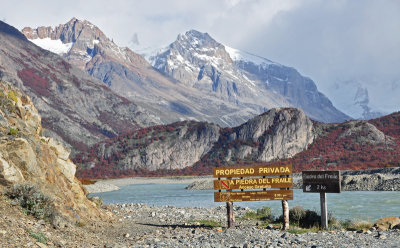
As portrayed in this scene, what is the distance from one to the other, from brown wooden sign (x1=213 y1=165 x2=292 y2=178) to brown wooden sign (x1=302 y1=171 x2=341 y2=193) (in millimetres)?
1334

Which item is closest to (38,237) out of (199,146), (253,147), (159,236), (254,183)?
(159,236)

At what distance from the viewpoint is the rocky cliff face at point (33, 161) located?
722 inches

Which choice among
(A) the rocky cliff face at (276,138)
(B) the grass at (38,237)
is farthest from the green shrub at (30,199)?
(A) the rocky cliff face at (276,138)

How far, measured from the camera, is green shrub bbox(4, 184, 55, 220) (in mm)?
16719

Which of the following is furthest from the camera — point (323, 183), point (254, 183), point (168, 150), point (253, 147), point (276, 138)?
point (168, 150)

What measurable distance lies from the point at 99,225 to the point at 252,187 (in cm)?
836

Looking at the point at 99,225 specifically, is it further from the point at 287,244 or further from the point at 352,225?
the point at 352,225

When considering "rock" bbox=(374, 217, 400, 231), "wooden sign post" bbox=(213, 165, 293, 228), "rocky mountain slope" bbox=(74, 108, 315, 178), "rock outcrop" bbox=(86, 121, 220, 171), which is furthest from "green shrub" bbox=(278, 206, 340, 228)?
"rock outcrop" bbox=(86, 121, 220, 171)

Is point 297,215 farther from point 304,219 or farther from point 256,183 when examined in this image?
point 256,183

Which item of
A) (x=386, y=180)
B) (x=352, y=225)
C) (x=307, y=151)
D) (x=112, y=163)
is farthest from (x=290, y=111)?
(x=352, y=225)

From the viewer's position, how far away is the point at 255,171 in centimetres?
2244

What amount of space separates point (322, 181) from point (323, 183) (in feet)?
0.38

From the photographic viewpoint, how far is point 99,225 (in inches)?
870

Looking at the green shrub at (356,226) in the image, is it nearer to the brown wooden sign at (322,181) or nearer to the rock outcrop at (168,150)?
the brown wooden sign at (322,181)
